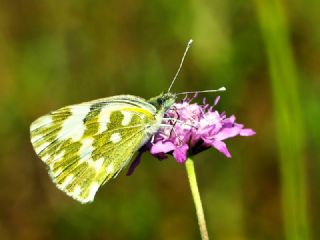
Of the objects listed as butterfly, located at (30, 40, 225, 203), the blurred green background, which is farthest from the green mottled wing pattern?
the blurred green background

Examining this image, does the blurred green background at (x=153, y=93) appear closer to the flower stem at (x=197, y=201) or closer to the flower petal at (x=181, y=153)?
the flower petal at (x=181, y=153)

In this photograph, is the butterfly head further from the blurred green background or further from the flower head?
the blurred green background

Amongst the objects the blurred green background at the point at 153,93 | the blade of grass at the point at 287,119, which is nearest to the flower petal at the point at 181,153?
the blade of grass at the point at 287,119

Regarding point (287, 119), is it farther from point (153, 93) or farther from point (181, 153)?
point (153, 93)

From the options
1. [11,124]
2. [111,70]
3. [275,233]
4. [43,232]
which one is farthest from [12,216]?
[275,233]

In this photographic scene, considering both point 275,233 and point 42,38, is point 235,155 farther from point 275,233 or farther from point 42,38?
point 42,38

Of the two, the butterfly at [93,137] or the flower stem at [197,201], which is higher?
the butterfly at [93,137]
